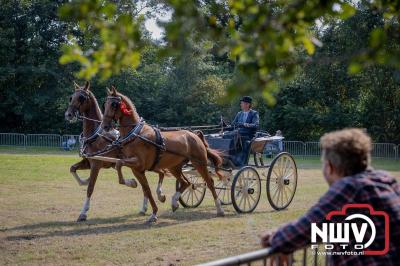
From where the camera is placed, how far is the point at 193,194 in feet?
44.3

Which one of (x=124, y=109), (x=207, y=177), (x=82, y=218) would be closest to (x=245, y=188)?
(x=207, y=177)

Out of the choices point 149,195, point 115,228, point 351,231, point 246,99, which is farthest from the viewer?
point 246,99

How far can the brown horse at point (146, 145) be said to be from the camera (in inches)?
419

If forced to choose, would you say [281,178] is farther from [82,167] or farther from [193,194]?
[82,167]

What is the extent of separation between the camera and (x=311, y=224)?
129 inches

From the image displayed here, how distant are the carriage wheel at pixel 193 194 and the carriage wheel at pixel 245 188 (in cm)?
99

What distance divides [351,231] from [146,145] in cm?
757

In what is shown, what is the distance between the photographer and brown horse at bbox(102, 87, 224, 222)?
10648 mm

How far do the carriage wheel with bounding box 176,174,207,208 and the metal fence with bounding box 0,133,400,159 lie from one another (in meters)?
19.9

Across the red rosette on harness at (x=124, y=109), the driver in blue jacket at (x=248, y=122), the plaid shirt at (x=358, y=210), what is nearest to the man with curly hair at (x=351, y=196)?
the plaid shirt at (x=358, y=210)

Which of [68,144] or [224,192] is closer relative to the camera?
[224,192]

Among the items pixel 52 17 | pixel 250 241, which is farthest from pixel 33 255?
pixel 52 17

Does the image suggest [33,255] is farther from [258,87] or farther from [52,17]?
[52,17]

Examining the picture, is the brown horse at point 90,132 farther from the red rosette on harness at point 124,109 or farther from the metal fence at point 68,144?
the metal fence at point 68,144
